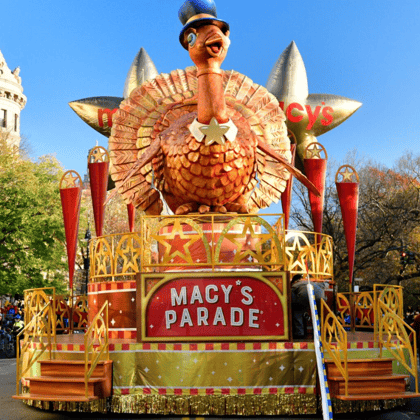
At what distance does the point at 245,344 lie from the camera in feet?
24.7

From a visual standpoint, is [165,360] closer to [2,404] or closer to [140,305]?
[140,305]

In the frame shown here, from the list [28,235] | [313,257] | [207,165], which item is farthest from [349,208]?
[28,235]

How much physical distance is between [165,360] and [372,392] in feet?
8.78

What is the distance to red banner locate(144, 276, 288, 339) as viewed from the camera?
766cm

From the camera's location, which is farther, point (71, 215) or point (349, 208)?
point (349, 208)

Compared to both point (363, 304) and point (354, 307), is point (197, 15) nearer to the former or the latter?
point (354, 307)

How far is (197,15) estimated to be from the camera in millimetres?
8930

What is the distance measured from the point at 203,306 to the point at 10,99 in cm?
5118

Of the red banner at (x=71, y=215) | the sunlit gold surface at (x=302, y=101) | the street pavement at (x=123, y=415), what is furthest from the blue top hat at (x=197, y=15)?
the sunlit gold surface at (x=302, y=101)

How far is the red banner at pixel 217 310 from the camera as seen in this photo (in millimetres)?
7664

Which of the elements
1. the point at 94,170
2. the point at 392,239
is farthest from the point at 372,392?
the point at 392,239

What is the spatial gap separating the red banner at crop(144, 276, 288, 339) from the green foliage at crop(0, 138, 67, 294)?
1750 centimetres

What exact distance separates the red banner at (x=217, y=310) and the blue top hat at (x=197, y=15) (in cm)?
385

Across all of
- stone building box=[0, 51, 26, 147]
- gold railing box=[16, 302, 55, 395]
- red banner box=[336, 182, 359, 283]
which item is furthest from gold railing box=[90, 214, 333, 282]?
stone building box=[0, 51, 26, 147]
